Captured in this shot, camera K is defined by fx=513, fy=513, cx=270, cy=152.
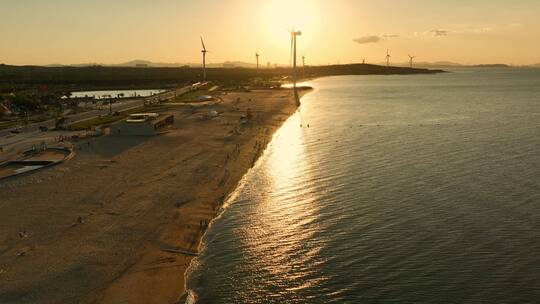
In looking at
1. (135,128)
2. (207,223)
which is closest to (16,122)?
(135,128)

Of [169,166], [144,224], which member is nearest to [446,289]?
[144,224]

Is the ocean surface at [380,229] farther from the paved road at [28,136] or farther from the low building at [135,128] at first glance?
the paved road at [28,136]

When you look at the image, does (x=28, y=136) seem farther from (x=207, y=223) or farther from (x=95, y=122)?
(x=207, y=223)

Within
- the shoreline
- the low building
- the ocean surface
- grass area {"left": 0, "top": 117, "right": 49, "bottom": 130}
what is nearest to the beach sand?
the shoreline

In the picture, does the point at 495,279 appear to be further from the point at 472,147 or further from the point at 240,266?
the point at 472,147

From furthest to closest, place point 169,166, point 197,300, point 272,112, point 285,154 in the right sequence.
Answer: point 272,112
point 285,154
point 169,166
point 197,300

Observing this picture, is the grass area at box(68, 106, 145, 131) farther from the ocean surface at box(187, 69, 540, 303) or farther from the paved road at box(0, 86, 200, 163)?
the ocean surface at box(187, 69, 540, 303)

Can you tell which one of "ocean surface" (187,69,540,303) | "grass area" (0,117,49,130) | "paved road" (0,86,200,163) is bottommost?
"ocean surface" (187,69,540,303)
